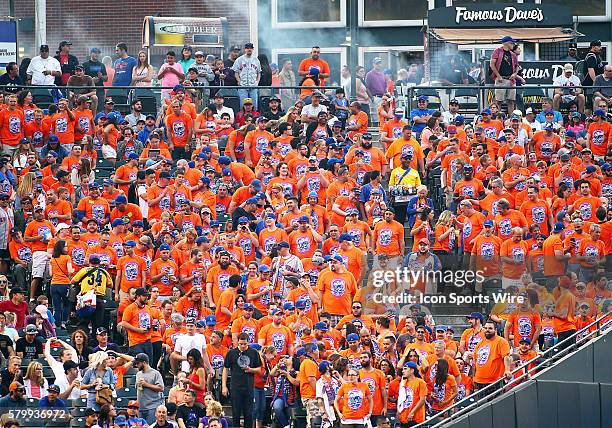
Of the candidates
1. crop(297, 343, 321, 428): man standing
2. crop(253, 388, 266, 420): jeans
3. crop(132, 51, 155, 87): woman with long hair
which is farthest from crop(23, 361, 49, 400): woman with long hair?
crop(132, 51, 155, 87): woman with long hair

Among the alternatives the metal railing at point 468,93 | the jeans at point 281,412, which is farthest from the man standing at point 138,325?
the metal railing at point 468,93

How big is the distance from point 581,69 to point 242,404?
15920 millimetres

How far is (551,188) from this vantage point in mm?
29828

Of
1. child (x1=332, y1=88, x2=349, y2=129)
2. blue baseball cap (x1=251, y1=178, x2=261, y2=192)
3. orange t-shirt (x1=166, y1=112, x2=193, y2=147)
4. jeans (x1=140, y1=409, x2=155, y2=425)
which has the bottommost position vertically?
jeans (x1=140, y1=409, x2=155, y2=425)

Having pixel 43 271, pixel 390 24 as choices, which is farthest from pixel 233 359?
pixel 390 24

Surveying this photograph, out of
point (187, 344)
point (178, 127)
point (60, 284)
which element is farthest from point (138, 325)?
point (178, 127)

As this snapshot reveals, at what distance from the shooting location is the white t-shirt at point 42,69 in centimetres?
3431

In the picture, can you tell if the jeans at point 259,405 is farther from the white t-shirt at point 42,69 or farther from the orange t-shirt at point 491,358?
the white t-shirt at point 42,69

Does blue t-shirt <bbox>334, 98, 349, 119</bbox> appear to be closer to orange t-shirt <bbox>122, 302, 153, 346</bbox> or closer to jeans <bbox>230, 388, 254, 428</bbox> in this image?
orange t-shirt <bbox>122, 302, 153, 346</bbox>

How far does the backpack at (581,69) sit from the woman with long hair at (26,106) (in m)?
11.4

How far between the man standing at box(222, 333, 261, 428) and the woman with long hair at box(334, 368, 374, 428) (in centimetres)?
141

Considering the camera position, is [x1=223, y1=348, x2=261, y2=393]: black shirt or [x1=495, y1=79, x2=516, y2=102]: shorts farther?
[x1=495, y1=79, x2=516, y2=102]: shorts

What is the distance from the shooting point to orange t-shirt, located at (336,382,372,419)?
23.0 m

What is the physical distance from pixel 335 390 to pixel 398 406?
0.88 meters
